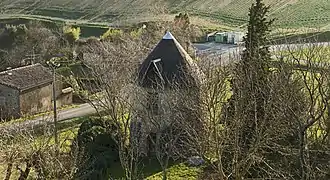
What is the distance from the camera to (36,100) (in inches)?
1475

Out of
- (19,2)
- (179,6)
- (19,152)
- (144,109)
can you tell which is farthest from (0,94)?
(19,2)

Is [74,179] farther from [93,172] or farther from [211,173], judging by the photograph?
[211,173]

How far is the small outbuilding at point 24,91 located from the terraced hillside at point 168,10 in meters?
24.4

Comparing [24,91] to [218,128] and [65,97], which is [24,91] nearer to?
[65,97]

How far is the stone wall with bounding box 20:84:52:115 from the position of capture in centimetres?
3638

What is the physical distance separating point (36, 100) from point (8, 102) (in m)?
2.17

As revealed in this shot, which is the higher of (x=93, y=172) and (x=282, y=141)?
(x=282, y=141)

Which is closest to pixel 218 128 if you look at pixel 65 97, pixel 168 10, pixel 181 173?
pixel 181 173

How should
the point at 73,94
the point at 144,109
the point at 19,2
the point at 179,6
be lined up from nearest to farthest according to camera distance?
the point at 144,109, the point at 73,94, the point at 179,6, the point at 19,2

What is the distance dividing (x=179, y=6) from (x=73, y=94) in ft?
105

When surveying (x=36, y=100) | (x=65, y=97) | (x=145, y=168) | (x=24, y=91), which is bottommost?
(x=145, y=168)

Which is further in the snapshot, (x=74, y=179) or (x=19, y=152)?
(x=74, y=179)

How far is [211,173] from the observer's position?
21484 mm

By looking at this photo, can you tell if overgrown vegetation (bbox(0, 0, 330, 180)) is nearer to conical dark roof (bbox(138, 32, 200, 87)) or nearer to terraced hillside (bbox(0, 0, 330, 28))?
conical dark roof (bbox(138, 32, 200, 87))
